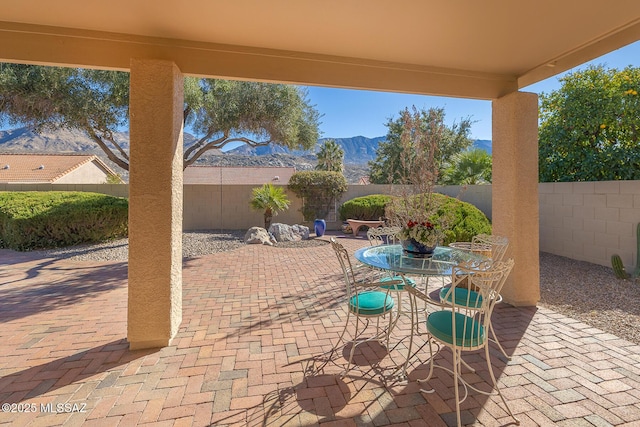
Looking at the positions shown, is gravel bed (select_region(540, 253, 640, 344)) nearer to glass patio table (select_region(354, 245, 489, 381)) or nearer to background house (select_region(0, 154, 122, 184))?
glass patio table (select_region(354, 245, 489, 381))

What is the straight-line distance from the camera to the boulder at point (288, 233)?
8.73m

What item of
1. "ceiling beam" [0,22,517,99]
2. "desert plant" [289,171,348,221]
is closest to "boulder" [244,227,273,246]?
"desert plant" [289,171,348,221]

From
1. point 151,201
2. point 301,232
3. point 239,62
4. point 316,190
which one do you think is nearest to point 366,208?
point 316,190

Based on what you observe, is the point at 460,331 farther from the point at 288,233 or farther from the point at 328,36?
the point at 288,233

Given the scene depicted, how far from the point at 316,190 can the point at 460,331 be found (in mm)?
9292

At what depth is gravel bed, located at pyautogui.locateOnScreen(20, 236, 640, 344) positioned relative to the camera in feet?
11.2

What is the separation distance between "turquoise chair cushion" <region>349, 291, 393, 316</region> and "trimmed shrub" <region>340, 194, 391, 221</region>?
788cm

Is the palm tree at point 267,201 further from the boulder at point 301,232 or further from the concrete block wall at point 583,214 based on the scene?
the concrete block wall at point 583,214

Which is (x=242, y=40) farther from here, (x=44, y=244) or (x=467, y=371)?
(x=44, y=244)

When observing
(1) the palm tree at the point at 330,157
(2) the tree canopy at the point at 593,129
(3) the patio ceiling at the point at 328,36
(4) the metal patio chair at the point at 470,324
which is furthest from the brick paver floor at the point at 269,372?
(1) the palm tree at the point at 330,157

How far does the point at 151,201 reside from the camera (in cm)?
275

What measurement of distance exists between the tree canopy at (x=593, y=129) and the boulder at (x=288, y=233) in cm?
635

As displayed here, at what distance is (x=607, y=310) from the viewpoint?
3.70m

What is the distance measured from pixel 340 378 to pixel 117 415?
1.54m
